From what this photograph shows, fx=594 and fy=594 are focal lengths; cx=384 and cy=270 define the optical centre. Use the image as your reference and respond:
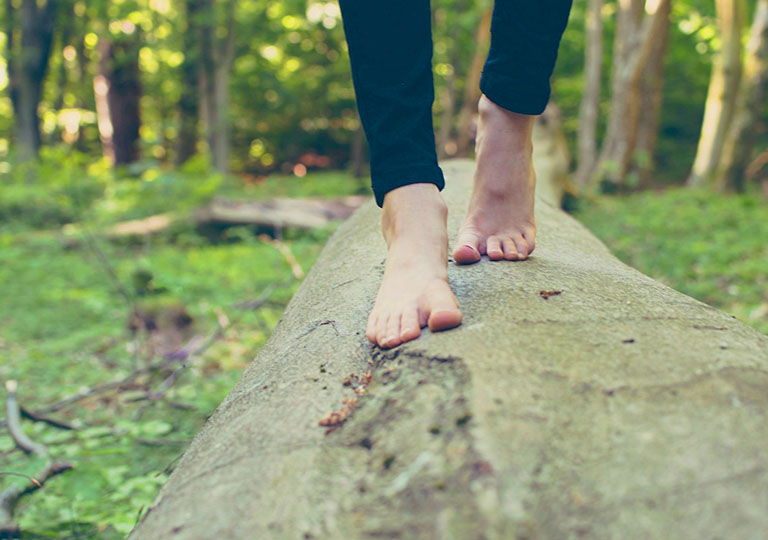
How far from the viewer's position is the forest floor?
5.66 ft

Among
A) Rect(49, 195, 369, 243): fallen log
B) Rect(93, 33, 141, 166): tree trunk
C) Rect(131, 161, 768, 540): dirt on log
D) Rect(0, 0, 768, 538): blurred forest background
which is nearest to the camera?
Rect(131, 161, 768, 540): dirt on log

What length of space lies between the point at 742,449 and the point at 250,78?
567 inches

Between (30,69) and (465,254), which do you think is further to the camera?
(30,69)

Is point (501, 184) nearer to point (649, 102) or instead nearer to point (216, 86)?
point (216, 86)

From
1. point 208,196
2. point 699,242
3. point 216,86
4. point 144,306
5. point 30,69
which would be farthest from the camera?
point 30,69

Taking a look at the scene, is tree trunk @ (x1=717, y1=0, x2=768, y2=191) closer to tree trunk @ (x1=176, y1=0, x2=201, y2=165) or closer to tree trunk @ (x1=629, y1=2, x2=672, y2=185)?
tree trunk @ (x1=629, y1=2, x2=672, y2=185)

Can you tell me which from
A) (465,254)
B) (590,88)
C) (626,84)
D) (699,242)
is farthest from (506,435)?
(590,88)

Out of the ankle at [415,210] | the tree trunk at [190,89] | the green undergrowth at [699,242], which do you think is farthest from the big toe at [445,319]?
the tree trunk at [190,89]

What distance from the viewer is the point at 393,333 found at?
102 centimetres

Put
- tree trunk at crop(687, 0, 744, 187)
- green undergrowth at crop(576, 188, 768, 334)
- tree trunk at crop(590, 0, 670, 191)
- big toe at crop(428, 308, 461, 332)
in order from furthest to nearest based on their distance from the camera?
tree trunk at crop(590, 0, 670, 191) → tree trunk at crop(687, 0, 744, 187) → green undergrowth at crop(576, 188, 768, 334) → big toe at crop(428, 308, 461, 332)

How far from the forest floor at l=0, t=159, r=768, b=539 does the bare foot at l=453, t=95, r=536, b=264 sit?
91 cm

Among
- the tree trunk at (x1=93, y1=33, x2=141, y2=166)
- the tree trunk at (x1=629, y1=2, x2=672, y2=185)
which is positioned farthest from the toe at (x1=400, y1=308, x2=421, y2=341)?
the tree trunk at (x1=93, y1=33, x2=141, y2=166)

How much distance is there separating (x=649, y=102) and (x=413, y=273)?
10.3 meters

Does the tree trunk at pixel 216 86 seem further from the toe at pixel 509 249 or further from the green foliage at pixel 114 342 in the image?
the toe at pixel 509 249
